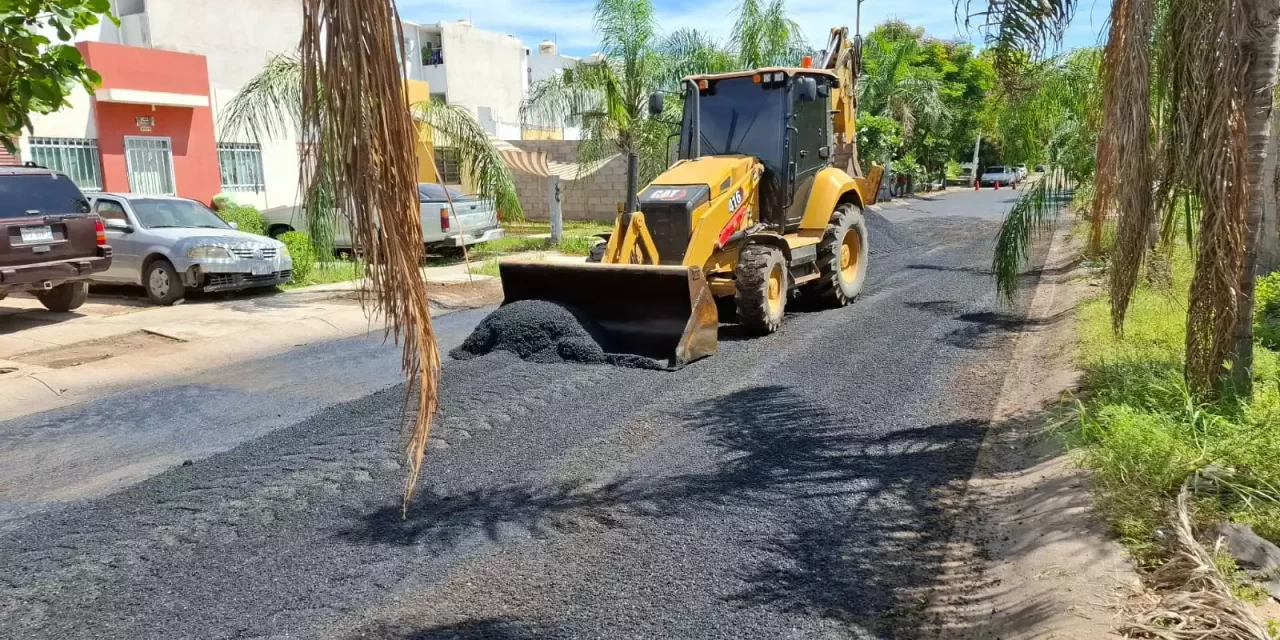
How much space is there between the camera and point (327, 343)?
9.84m

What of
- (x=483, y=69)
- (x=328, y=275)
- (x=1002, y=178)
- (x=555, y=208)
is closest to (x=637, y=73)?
(x=555, y=208)

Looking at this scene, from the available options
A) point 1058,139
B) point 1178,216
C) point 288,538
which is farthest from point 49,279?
point 1058,139

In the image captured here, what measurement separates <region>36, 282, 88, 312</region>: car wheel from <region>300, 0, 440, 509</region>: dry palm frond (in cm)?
1139

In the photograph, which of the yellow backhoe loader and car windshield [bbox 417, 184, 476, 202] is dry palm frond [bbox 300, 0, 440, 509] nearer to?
the yellow backhoe loader

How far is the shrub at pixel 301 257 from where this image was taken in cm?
1412

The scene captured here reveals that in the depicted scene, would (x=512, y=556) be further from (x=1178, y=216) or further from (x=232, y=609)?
(x=1178, y=216)

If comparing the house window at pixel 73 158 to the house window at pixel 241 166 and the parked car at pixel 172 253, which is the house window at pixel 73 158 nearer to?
the house window at pixel 241 166

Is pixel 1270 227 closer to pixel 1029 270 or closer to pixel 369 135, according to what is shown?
pixel 1029 270

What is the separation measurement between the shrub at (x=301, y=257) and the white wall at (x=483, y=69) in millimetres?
21302

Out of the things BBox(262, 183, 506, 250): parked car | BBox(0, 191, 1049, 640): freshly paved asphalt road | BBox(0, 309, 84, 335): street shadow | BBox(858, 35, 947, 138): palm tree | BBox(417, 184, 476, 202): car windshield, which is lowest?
BBox(0, 191, 1049, 640): freshly paved asphalt road

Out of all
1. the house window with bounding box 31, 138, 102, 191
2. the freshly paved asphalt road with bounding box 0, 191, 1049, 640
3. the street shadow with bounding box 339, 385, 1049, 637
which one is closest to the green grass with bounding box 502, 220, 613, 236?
the house window with bounding box 31, 138, 102, 191

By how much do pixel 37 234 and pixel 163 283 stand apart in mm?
1924

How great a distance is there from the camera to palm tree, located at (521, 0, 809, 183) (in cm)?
1845

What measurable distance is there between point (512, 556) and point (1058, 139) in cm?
1060
